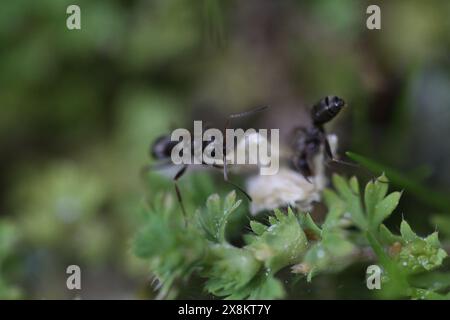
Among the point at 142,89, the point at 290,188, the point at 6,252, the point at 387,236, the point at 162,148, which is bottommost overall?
the point at 6,252

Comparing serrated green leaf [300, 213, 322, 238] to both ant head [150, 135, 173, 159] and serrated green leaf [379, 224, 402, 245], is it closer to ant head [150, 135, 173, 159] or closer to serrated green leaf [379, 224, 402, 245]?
serrated green leaf [379, 224, 402, 245]

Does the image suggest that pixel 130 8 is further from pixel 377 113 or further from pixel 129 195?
pixel 377 113

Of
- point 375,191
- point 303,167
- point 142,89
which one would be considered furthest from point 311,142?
point 142,89


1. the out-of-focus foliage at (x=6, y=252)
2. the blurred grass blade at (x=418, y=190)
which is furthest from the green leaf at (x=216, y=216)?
the out-of-focus foliage at (x=6, y=252)

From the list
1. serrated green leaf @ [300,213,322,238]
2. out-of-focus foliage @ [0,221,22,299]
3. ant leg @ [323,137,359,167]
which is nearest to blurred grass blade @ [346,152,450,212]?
ant leg @ [323,137,359,167]

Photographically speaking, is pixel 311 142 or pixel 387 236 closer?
pixel 387 236

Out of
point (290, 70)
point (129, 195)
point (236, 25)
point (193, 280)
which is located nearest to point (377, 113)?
point (290, 70)

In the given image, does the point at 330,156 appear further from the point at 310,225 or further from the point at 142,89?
the point at 142,89
